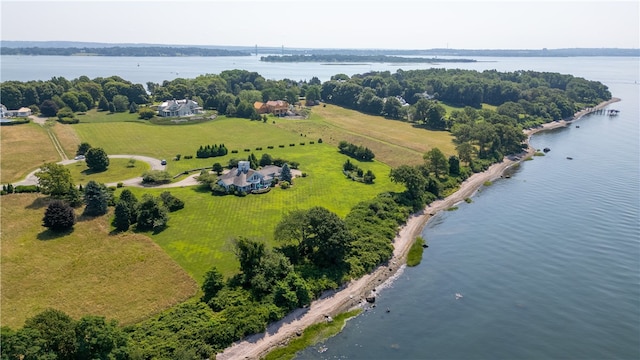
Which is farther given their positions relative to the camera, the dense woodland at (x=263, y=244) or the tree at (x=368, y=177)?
the tree at (x=368, y=177)

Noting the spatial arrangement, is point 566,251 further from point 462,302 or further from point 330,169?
point 330,169

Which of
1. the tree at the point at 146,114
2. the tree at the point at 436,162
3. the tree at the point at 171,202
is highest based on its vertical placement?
the tree at the point at 146,114

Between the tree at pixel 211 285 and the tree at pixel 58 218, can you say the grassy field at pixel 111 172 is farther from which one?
the tree at pixel 211 285

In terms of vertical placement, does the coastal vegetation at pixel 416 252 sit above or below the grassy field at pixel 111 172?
below

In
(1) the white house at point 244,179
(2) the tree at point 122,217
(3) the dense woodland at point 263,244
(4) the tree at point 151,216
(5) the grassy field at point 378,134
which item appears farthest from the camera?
(5) the grassy field at point 378,134

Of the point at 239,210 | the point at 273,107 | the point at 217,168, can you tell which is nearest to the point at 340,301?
A: the point at 239,210

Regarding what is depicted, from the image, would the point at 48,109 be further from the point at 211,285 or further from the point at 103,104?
the point at 211,285

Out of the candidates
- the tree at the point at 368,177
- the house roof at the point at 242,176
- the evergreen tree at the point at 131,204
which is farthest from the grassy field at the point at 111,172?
the tree at the point at 368,177
